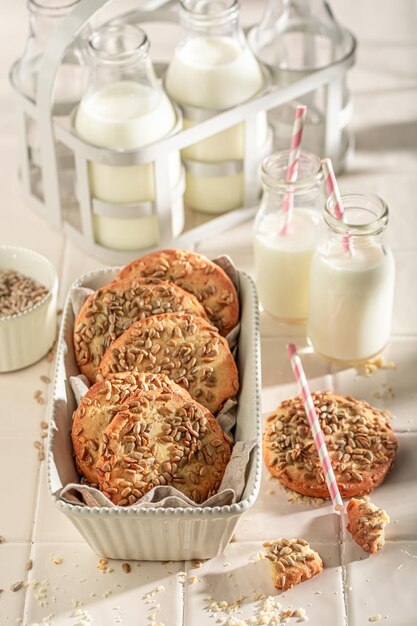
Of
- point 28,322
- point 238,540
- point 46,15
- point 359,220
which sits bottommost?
point 238,540

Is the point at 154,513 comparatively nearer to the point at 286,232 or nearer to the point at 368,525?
the point at 368,525

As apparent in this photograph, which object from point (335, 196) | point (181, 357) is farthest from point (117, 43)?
point (181, 357)

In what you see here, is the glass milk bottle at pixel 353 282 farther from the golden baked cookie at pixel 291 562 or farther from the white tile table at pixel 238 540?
the golden baked cookie at pixel 291 562

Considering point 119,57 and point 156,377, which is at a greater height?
point 119,57

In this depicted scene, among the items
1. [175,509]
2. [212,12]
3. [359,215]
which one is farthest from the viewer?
[212,12]

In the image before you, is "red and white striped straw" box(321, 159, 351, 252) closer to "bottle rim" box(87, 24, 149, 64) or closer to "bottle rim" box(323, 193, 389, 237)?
"bottle rim" box(323, 193, 389, 237)

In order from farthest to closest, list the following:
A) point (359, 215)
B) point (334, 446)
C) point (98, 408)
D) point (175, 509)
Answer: point (359, 215)
point (334, 446)
point (98, 408)
point (175, 509)
